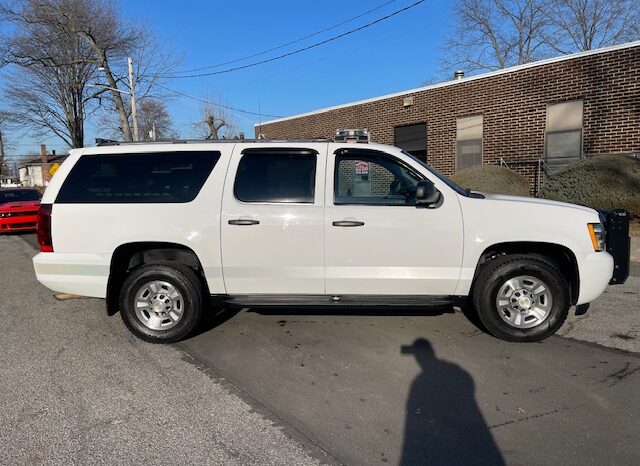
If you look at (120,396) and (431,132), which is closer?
(120,396)

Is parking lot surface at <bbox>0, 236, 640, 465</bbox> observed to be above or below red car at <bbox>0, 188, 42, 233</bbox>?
below

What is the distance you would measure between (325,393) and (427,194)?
1.94 m

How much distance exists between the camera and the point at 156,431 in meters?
3.03

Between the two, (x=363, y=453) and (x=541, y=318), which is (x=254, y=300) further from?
(x=541, y=318)

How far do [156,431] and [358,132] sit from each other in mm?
3368

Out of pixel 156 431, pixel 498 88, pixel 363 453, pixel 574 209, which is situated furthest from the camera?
pixel 498 88

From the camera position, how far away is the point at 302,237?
14.2ft

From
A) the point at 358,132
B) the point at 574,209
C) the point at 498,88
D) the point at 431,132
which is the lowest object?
the point at 574,209

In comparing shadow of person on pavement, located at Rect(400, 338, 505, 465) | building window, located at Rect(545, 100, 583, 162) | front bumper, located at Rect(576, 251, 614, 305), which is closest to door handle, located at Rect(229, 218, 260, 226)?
shadow of person on pavement, located at Rect(400, 338, 505, 465)

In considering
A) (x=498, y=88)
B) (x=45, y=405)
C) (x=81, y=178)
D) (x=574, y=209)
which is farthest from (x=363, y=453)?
(x=498, y=88)

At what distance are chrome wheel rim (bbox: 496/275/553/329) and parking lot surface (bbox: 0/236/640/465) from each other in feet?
0.95

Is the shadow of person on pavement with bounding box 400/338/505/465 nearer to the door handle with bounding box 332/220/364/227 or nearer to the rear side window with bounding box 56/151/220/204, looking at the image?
the door handle with bounding box 332/220/364/227

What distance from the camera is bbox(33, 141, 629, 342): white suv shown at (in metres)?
4.29

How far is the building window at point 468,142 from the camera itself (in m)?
14.8
